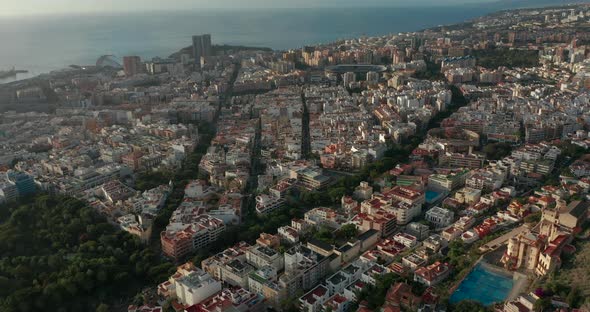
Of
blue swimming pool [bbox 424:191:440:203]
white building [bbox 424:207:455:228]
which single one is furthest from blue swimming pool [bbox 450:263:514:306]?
blue swimming pool [bbox 424:191:440:203]

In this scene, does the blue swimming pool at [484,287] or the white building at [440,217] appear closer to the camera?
the blue swimming pool at [484,287]

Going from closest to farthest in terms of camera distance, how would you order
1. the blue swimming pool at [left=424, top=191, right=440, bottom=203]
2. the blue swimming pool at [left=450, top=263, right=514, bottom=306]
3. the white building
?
the blue swimming pool at [left=450, top=263, right=514, bottom=306], the white building, the blue swimming pool at [left=424, top=191, right=440, bottom=203]

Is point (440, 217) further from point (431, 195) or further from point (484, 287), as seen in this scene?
point (484, 287)

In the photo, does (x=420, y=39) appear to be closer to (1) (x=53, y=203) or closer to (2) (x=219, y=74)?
(2) (x=219, y=74)

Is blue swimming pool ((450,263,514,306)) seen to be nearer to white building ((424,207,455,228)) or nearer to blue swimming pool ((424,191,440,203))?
white building ((424,207,455,228))

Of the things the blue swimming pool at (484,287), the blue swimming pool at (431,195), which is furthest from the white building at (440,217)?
the blue swimming pool at (484,287)

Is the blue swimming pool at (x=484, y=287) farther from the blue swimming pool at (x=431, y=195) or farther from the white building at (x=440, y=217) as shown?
the blue swimming pool at (x=431, y=195)

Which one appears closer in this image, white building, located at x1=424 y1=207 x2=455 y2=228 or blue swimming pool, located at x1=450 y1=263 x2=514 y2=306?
blue swimming pool, located at x1=450 y1=263 x2=514 y2=306

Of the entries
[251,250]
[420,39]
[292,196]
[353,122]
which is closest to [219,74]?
[353,122]
